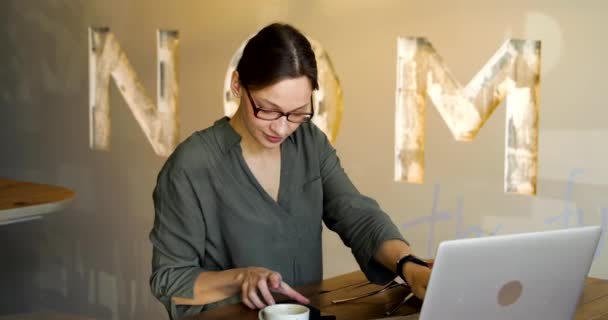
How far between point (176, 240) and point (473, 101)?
144 centimetres

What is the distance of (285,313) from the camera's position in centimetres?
177

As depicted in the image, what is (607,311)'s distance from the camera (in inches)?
79.9

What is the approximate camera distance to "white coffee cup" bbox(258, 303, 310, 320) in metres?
1.71

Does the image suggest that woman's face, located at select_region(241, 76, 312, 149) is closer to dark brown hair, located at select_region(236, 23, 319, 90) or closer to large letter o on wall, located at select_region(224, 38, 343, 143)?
dark brown hair, located at select_region(236, 23, 319, 90)

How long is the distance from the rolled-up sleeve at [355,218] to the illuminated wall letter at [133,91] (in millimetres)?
1924

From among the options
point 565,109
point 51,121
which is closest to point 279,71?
point 565,109

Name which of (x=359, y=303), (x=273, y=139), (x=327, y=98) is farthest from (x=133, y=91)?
(x=359, y=303)

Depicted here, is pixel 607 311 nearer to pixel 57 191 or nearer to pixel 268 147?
pixel 268 147

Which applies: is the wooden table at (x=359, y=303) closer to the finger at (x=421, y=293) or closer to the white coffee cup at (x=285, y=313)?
the finger at (x=421, y=293)

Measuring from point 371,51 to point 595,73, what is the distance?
0.93 meters

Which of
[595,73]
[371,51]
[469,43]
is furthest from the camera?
[371,51]

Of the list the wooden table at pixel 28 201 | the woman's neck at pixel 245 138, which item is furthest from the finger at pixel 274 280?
the wooden table at pixel 28 201

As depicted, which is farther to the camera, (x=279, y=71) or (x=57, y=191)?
(x=57, y=191)

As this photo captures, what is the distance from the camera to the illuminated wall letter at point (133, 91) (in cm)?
426
